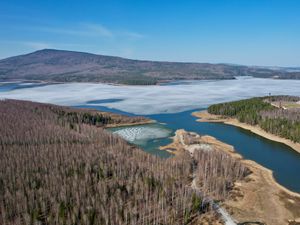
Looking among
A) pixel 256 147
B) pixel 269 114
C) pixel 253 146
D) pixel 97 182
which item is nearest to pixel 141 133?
pixel 253 146

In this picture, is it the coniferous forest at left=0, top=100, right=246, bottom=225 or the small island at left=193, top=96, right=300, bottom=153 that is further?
the small island at left=193, top=96, right=300, bottom=153

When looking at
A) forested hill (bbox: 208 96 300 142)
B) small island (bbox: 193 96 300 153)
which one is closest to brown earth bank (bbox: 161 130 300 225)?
small island (bbox: 193 96 300 153)

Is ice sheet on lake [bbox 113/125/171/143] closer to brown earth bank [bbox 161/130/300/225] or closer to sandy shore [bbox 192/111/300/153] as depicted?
sandy shore [bbox 192/111/300/153]

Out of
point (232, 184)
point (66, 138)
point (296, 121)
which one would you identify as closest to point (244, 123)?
point (296, 121)

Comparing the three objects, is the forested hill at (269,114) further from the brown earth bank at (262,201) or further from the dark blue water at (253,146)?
the brown earth bank at (262,201)

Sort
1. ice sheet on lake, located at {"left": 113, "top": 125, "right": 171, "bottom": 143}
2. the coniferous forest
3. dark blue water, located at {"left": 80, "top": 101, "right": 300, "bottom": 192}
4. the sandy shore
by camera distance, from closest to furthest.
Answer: the coniferous forest < dark blue water, located at {"left": 80, "top": 101, "right": 300, "bottom": 192} < the sandy shore < ice sheet on lake, located at {"left": 113, "top": 125, "right": 171, "bottom": 143}

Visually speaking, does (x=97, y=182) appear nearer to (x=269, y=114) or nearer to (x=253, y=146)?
(x=253, y=146)
